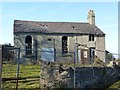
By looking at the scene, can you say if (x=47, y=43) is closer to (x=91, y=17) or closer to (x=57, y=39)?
(x=57, y=39)

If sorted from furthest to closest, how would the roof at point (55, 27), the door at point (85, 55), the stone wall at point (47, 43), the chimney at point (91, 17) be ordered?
the chimney at point (91, 17)
the roof at point (55, 27)
the door at point (85, 55)
the stone wall at point (47, 43)

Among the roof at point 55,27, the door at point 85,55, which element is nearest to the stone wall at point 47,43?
the roof at point 55,27

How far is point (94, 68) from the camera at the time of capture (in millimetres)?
14203

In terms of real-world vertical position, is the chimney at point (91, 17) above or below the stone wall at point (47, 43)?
above

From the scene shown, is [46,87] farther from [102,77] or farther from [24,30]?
[24,30]

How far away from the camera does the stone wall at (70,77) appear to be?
480 inches

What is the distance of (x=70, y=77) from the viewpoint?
40.9ft

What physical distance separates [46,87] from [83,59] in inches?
967

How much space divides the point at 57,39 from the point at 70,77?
2518cm

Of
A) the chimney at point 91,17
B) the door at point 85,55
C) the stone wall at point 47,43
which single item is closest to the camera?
the stone wall at point 47,43

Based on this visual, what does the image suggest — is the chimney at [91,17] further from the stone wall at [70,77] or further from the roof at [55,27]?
the stone wall at [70,77]

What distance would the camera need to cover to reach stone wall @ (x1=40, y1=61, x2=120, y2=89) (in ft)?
40.0

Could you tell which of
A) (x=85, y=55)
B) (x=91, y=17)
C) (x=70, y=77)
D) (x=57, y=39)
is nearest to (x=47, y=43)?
(x=57, y=39)

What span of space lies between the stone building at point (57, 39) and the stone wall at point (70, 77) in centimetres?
2056
